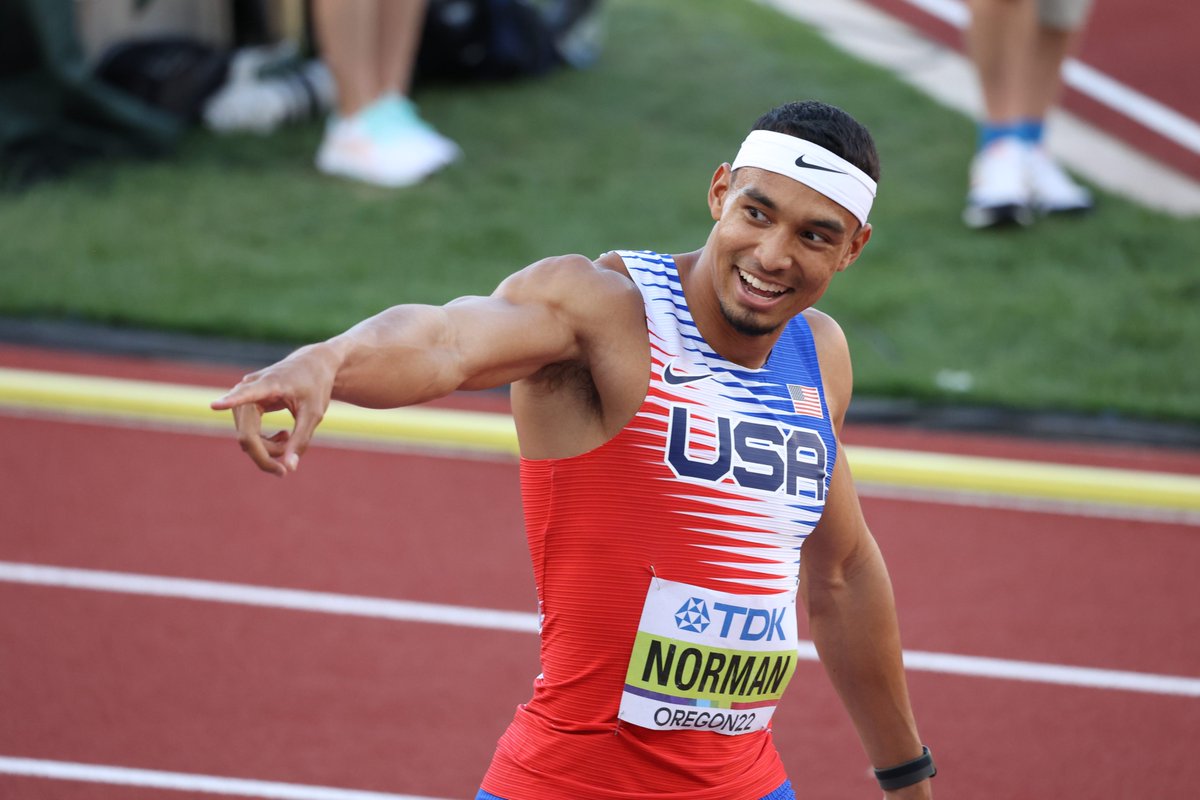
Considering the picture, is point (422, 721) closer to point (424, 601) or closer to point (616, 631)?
point (424, 601)

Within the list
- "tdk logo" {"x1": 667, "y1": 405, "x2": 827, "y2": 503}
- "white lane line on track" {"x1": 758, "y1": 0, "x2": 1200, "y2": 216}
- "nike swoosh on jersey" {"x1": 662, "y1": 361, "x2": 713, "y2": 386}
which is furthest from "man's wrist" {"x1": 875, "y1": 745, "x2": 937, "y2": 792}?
"white lane line on track" {"x1": 758, "y1": 0, "x2": 1200, "y2": 216}

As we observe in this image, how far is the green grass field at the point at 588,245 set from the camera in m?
7.03

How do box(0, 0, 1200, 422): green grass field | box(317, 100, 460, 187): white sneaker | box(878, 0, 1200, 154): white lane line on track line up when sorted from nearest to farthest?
box(0, 0, 1200, 422): green grass field, box(317, 100, 460, 187): white sneaker, box(878, 0, 1200, 154): white lane line on track

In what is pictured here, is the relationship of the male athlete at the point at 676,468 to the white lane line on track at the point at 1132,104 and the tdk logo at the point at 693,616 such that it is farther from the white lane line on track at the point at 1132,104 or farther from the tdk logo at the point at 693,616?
the white lane line on track at the point at 1132,104

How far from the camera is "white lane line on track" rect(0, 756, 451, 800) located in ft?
13.7

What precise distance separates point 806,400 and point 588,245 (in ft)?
16.7

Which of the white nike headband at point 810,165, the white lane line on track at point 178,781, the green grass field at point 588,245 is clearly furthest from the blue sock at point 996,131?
the white nike headband at point 810,165

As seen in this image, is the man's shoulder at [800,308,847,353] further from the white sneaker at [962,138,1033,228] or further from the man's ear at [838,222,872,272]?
the white sneaker at [962,138,1033,228]

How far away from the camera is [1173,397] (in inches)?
268

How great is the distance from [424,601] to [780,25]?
6736mm

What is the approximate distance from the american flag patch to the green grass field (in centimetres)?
410

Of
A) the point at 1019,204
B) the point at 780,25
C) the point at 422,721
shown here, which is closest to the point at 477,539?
the point at 422,721

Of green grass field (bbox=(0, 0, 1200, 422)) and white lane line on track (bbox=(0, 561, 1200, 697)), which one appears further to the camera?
green grass field (bbox=(0, 0, 1200, 422))

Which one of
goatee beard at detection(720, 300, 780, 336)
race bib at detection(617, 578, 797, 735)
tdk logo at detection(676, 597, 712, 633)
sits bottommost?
race bib at detection(617, 578, 797, 735)
